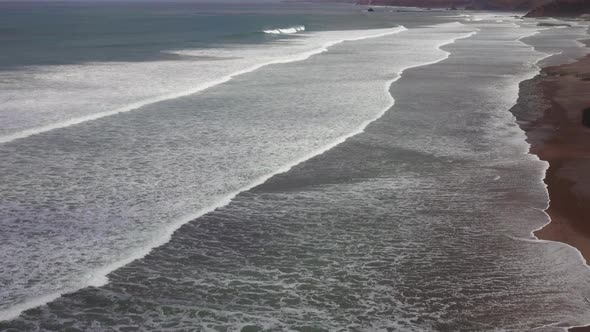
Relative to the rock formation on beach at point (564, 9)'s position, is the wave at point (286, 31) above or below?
below

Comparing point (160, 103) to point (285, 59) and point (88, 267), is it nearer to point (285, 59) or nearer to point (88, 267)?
point (88, 267)

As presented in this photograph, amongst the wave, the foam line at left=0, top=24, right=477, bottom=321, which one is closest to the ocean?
the foam line at left=0, top=24, right=477, bottom=321

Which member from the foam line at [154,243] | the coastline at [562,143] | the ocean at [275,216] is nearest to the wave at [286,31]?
the coastline at [562,143]

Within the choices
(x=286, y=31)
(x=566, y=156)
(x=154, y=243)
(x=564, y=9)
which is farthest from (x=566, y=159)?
(x=564, y=9)

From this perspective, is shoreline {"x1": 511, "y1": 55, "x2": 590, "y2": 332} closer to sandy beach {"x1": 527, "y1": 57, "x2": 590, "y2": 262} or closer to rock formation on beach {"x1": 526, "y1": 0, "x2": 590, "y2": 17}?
sandy beach {"x1": 527, "y1": 57, "x2": 590, "y2": 262}

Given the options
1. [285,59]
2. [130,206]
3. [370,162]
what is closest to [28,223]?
[130,206]

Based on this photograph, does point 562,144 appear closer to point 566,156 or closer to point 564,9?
point 566,156

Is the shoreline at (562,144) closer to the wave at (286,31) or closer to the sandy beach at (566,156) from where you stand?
the sandy beach at (566,156)
